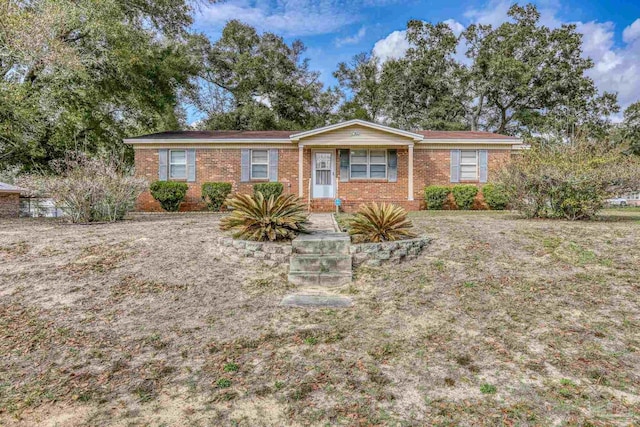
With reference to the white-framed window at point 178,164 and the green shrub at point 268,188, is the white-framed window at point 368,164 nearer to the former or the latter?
the green shrub at point 268,188

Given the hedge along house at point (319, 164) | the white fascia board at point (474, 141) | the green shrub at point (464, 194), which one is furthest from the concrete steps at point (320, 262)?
the white fascia board at point (474, 141)

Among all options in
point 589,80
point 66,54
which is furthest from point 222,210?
point 589,80

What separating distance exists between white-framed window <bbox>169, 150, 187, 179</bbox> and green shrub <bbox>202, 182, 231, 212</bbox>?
1.50 metres

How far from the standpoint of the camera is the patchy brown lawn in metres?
2.44

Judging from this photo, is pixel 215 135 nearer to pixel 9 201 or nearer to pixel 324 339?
pixel 9 201

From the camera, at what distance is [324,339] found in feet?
11.3

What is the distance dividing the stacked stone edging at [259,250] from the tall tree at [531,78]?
24476 millimetres

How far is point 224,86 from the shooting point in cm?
2586

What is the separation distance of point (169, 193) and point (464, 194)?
37.8ft

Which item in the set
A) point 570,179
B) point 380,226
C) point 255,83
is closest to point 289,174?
point 380,226

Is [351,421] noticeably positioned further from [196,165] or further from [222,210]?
[196,165]

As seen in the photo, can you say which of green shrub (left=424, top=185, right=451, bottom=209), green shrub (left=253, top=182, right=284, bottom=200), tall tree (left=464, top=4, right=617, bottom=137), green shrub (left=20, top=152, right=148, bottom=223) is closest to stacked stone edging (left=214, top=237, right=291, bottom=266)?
green shrub (left=20, top=152, right=148, bottom=223)

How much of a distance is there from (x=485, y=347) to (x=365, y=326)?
117 cm

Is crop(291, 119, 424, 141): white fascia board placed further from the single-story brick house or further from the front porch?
the single-story brick house
